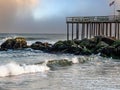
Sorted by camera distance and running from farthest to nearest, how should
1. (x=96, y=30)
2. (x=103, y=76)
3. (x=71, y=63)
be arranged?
(x=96, y=30), (x=71, y=63), (x=103, y=76)

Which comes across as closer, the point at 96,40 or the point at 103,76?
the point at 103,76

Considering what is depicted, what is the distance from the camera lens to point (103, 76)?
84.9ft

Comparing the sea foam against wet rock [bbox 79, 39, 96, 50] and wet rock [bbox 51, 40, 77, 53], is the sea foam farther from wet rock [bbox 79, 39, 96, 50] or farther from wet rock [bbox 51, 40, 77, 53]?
wet rock [bbox 79, 39, 96, 50]

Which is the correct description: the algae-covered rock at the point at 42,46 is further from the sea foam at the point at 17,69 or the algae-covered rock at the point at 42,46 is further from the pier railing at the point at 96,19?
the sea foam at the point at 17,69

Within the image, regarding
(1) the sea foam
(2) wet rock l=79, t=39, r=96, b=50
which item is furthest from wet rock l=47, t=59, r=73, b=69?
(2) wet rock l=79, t=39, r=96, b=50

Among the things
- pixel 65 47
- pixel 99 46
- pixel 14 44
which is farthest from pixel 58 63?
pixel 14 44

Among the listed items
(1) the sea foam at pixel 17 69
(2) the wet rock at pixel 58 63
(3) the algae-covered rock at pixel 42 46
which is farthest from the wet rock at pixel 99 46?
(1) the sea foam at pixel 17 69

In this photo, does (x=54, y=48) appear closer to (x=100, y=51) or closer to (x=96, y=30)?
(x=100, y=51)

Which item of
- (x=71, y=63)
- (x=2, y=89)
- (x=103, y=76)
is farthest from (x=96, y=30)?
(x=2, y=89)

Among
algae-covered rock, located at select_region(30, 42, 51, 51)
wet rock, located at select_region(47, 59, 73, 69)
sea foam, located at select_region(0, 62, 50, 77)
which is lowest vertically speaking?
algae-covered rock, located at select_region(30, 42, 51, 51)

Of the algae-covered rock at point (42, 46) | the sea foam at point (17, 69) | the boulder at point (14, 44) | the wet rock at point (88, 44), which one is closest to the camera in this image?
the sea foam at point (17, 69)

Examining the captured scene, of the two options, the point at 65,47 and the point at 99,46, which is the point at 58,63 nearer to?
the point at 99,46

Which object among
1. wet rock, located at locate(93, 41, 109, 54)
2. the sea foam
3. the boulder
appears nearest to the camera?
the sea foam

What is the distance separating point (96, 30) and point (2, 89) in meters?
49.1
